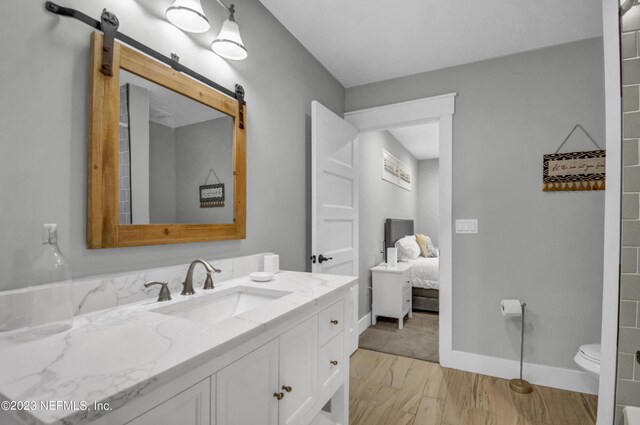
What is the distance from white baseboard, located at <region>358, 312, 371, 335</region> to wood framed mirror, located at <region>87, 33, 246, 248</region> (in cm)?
203

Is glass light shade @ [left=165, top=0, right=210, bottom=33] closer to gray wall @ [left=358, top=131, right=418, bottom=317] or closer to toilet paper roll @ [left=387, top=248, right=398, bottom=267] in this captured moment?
gray wall @ [left=358, top=131, right=418, bottom=317]

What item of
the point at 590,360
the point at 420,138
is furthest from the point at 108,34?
the point at 420,138

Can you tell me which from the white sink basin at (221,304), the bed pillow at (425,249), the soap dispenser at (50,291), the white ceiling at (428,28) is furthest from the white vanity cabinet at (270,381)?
the bed pillow at (425,249)

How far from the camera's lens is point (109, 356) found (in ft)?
2.28

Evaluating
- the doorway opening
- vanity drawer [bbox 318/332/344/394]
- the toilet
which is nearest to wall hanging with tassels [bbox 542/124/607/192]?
the doorway opening

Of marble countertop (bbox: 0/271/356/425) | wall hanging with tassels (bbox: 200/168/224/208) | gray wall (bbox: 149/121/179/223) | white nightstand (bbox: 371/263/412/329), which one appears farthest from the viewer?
white nightstand (bbox: 371/263/412/329)

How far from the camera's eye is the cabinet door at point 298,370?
3.58 ft

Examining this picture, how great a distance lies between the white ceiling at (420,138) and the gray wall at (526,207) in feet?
5.10

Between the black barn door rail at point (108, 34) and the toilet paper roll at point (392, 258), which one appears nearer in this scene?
the black barn door rail at point (108, 34)

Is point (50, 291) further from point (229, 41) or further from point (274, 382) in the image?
point (229, 41)

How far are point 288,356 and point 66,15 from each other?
1.38m

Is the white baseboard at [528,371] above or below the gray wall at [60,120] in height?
below

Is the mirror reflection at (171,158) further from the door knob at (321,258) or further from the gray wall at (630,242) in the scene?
the gray wall at (630,242)

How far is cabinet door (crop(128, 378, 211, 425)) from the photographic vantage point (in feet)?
2.15
